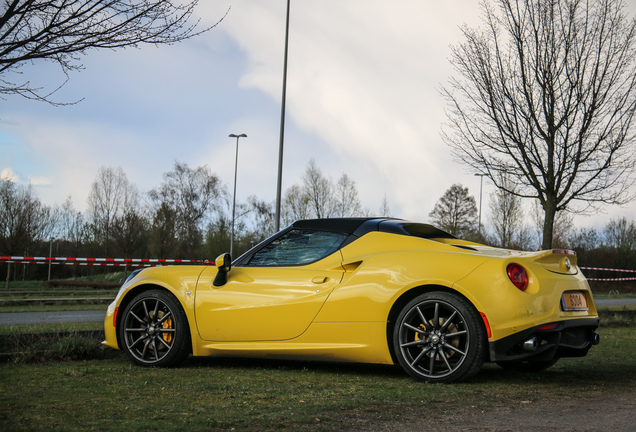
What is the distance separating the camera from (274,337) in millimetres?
5266

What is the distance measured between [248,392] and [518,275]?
2.07 metres

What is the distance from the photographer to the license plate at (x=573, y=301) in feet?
15.6

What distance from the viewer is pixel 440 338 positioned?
475 cm

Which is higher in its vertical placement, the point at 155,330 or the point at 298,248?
the point at 298,248

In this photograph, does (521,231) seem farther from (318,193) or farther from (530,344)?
(530,344)

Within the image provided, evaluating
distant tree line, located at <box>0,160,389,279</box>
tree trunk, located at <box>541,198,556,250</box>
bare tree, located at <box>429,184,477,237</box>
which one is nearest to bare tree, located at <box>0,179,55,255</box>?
distant tree line, located at <box>0,160,389,279</box>

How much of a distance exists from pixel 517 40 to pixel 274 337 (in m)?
9.48

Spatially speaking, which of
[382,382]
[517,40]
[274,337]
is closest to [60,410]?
[274,337]

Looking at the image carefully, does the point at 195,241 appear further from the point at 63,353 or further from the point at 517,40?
the point at 63,353

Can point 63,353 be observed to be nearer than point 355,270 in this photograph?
No

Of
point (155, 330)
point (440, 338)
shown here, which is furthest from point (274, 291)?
point (440, 338)

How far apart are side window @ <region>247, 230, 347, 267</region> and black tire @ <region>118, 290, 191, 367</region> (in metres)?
0.80

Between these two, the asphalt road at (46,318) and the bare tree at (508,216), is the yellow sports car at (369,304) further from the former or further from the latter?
the bare tree at (508,216)

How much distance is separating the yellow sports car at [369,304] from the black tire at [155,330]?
10mm
